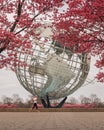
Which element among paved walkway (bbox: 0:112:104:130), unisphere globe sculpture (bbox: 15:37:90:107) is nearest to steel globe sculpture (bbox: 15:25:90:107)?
unisphere globe sculpture (bbox: 15:37:90:107)

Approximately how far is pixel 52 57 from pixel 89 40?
32415 mm

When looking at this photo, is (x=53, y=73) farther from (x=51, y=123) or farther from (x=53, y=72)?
(x=51, y=123)

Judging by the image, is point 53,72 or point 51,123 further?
point 53,72

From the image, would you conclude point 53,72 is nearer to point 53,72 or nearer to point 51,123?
point 53,72

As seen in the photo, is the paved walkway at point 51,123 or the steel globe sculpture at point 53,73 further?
the steel globe sculpture at point 53,73

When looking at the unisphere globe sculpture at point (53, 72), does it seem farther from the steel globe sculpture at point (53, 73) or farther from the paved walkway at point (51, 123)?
the paved walkway at point (51, 123)

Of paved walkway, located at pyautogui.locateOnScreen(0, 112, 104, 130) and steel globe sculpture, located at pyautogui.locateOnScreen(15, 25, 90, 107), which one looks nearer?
paved walkway, located at pyautogui.locateOnScreen(0, 112, 104, 130)

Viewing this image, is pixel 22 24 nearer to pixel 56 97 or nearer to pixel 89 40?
pixel 89 40

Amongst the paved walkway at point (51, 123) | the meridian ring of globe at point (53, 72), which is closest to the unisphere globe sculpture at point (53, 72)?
the meridian ring of globe at point (53, 72)

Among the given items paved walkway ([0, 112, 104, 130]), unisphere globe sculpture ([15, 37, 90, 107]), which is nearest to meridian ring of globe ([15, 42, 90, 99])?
unisphere globe sculpture ([15, 37, 90, 107])

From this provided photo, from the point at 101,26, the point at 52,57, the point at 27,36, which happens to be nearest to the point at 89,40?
the point at 101,26

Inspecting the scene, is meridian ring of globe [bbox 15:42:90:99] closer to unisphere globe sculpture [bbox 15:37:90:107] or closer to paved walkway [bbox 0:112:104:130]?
unisphere globe sculpture [bbox 15:37:90:107]

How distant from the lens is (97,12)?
14797 mm

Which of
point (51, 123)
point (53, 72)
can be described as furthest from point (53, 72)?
point (51, 123)
